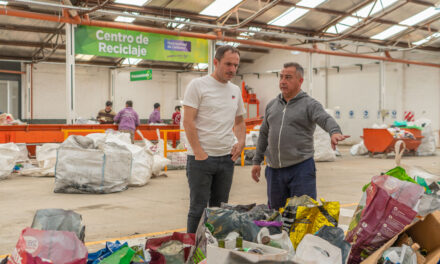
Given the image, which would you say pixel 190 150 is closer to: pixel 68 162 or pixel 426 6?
pixel 68 162

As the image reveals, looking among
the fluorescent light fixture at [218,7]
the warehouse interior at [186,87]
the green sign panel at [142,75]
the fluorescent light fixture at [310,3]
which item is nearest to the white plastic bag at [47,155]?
the warehouse interior at [186,87]

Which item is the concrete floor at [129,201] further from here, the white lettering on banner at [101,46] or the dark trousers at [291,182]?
the white lettering on banner at [101,46]

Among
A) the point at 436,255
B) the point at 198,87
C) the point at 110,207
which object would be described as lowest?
the point at 110,207

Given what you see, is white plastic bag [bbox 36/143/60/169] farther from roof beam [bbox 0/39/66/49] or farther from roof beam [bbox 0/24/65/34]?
roof beam [bbox 0/39/66/49]

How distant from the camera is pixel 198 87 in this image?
2959mm

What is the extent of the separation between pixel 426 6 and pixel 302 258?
45.3 ft

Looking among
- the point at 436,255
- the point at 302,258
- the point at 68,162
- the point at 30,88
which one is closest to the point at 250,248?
the point at 302,258

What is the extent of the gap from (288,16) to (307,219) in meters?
12.4

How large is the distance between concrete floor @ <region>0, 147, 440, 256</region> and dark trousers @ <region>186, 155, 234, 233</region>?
4.06ft

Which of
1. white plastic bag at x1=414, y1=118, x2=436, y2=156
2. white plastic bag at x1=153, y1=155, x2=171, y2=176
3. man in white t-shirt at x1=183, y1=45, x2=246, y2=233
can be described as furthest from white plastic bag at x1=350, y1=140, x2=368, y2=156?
man in white t-shirt at x1=183, y1=45, x2=246, y2=233

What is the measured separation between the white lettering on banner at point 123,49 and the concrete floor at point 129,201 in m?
4.20

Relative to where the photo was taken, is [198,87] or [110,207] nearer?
[198,87]

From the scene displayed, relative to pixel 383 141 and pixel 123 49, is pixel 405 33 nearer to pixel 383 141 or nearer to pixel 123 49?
pixel 383 141

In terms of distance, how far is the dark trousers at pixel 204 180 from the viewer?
2977 millimetres
